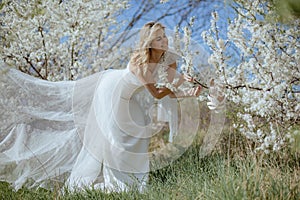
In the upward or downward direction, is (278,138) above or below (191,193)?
above

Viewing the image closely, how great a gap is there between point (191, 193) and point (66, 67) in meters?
2.98

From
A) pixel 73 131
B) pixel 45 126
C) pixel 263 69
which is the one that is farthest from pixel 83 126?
pixel 263 69

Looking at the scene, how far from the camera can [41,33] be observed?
5199 millimetres

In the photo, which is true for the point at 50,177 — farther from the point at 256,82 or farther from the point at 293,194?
the point at 293,194

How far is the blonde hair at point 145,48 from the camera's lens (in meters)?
3.97

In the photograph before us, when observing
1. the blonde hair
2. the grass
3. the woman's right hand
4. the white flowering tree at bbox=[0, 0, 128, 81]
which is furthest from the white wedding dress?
the white flowering tree at bbox=[0, 0, 128, 81]

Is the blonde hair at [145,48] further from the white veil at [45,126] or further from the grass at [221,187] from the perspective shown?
the grass at [221,187]

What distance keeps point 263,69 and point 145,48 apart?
1037mm

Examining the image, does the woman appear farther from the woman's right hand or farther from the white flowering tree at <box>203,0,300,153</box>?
the white flowering tree at <box>203,0,300,153</box>

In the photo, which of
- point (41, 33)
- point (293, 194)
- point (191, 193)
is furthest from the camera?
point (41, 33)

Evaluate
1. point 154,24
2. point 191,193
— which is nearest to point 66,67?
point 154,24

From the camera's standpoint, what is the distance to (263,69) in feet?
11.6

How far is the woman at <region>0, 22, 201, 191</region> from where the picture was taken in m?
4.07

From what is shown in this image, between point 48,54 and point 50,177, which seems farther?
point 48,54
